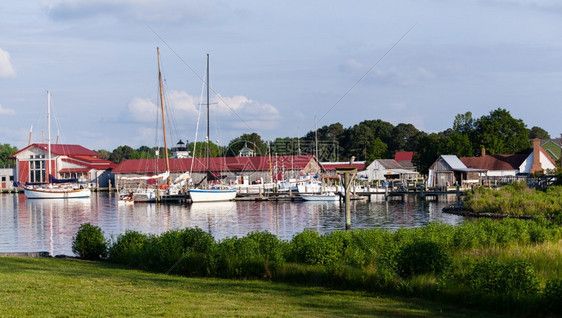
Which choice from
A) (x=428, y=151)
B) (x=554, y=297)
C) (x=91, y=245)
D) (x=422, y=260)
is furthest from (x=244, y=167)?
(x=554, y=297)

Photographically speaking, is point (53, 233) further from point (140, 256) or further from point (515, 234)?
point (515, 234)

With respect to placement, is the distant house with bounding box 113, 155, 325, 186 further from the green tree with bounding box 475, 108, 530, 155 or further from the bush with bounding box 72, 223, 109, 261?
the bush with bounding box 72, 223, 109, 261

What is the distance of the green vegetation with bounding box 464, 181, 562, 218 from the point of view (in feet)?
142

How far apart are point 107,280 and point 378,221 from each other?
36922mm

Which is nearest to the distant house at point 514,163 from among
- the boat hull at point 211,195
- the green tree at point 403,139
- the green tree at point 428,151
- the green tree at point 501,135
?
the green tree at point 428,151

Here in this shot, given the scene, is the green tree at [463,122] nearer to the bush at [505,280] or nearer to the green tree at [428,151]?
the green tree at [428,151]

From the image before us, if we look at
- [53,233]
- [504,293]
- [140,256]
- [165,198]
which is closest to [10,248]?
[53,233]

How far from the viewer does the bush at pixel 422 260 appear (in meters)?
15.7

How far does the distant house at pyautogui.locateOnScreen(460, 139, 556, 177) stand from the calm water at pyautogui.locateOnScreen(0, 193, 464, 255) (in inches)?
1435

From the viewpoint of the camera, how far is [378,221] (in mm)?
51938

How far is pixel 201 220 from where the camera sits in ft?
186

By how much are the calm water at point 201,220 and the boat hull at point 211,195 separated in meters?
4.51

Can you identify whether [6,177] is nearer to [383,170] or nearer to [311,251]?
[383,170]

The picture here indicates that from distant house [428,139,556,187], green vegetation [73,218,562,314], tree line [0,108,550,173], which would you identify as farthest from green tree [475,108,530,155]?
green vegetation [73,218,562,314]
